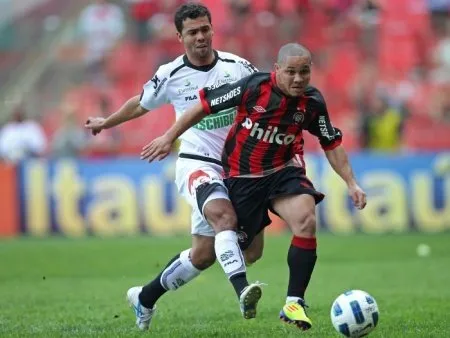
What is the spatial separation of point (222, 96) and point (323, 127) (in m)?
0.83

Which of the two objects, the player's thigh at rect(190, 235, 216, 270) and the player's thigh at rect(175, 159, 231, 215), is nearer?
the player's thigh at rect(175, 159, 231, 215)

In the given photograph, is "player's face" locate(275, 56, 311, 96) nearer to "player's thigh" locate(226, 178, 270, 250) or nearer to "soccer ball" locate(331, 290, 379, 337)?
"player's thigh" locate(226, 178, 270, 250)

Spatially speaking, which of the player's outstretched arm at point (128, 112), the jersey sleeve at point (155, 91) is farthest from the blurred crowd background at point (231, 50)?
the jersey sleeve at point (155, 91)

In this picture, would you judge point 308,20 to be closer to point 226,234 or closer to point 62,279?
point 62,279

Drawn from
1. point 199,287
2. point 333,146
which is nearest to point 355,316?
point 333,146

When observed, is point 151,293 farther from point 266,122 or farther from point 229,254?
point 266,122

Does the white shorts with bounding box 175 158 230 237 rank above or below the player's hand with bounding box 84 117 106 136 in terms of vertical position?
below

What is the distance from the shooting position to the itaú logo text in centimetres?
799

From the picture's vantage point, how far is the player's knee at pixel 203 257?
832 cm

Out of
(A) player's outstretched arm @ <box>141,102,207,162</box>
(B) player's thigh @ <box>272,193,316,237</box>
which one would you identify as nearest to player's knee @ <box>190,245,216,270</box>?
(B) player's thigh @ <box>272,193,316,237</box>

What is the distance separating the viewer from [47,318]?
904 cm

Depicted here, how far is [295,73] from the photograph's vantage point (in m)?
7.67

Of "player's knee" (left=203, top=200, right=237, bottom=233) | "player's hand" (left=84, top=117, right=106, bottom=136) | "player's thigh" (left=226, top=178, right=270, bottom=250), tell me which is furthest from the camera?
"player's hand" (left=84, top=117, right=106, bottom=136)

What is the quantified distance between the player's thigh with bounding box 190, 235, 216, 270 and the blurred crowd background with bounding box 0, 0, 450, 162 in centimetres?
1270
